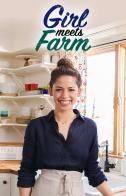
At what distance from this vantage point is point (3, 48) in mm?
3338

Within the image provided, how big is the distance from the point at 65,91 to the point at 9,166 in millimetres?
1726

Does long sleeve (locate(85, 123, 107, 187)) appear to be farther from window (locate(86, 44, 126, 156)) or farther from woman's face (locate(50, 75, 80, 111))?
window (locate(86, 44, 126, 156))

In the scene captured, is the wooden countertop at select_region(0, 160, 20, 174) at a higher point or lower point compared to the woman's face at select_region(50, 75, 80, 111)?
lower

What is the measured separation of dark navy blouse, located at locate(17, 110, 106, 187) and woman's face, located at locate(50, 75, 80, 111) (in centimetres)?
9

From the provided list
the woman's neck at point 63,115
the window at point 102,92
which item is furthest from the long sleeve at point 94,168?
the window at point 102,92

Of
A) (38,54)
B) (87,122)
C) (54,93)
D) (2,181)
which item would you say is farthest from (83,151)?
(38,54)

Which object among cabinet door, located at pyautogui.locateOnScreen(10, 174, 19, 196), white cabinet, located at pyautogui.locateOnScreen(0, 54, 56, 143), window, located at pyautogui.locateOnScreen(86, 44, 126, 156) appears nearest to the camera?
cabinet door, located at pyautogui.locateOnScreen(10, 174, 19, 196)

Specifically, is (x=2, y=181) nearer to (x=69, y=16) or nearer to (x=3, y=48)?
(x=3, y=48)

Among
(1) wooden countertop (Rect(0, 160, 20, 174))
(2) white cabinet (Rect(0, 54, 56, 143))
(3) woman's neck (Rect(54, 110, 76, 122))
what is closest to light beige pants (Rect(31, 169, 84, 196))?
Result: (3) woman's neck (Rect(54, 110, 76, 122))

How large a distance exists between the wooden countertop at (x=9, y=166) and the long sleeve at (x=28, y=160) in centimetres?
135

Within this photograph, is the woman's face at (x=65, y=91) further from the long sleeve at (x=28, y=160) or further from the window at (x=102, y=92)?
the window at (x=102, y=92)

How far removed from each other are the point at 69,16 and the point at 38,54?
59 centimetres

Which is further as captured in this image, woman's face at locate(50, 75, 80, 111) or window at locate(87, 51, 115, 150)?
window at locate(87, 51, 115, 150)

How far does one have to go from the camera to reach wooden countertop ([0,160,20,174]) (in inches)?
104
